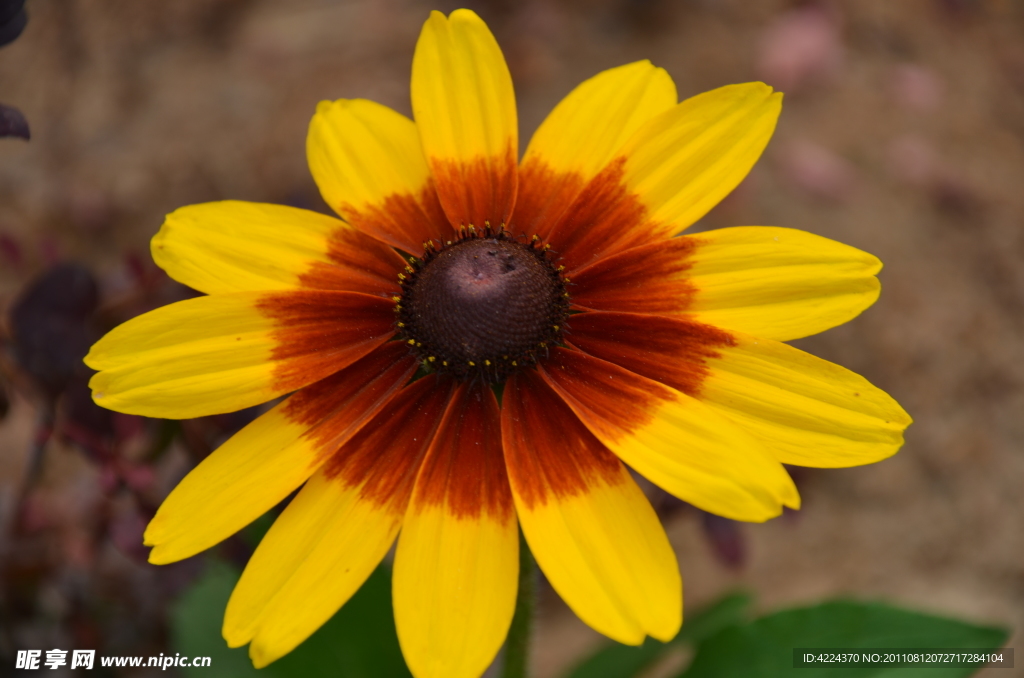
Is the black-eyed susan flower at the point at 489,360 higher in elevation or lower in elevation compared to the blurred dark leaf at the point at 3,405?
higher

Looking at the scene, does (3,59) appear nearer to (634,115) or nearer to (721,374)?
(634,115)

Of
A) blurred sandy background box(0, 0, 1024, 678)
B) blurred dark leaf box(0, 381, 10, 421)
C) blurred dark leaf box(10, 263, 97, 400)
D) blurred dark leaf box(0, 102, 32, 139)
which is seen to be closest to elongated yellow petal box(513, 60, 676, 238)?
→ blurred dark leaf box(0, 102, 32, 139)

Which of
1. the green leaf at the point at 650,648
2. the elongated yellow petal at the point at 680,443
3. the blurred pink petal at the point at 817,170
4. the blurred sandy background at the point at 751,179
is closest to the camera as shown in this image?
the elongated yellow petal at the point at 680,443

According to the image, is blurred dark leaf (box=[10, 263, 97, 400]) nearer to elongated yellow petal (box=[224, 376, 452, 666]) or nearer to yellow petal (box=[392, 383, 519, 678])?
elongated yellow petal (box=[224, 376, 452, 666])

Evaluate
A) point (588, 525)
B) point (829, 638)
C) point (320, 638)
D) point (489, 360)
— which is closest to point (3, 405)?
point (320, 638)

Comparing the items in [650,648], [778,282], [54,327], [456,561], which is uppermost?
[778,282]

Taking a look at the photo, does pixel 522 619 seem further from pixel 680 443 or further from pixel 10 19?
pixel 10 19

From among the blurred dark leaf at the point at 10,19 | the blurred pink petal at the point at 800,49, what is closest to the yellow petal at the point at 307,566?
the blurred dark leaf at the point at 10,19

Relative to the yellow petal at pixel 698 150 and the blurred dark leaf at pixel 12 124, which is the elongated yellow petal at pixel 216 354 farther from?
the yellow petal at pixel 698 150
